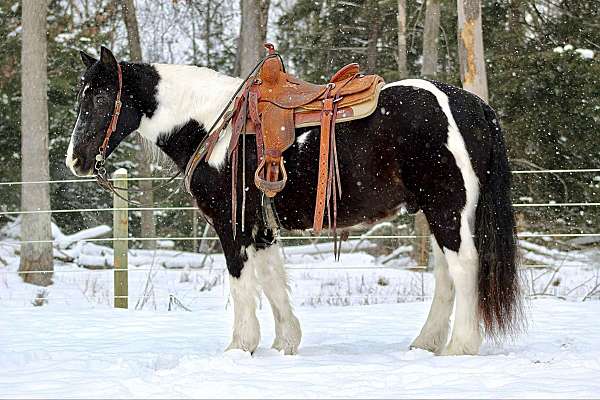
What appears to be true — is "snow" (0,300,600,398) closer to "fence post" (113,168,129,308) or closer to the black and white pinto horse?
the black and white pinto horse

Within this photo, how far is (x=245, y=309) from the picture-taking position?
453 centimetres

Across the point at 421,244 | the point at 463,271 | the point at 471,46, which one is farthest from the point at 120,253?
the point at 421,244

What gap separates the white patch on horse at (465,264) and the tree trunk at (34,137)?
7551 millimetres

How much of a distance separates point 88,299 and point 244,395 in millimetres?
5483

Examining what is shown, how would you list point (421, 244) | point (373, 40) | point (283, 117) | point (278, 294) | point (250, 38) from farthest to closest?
1. point (373, 40)
2. point (250, 38)
3. point (421, 244)
4. point (278, 294)
5. point (283, 117)

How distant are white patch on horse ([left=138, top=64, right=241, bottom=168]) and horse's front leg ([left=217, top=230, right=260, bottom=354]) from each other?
0.81 m

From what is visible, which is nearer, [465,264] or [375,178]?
[465,264]

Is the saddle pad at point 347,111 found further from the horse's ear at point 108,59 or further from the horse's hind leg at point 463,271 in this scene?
the horse's ear at point 108,59

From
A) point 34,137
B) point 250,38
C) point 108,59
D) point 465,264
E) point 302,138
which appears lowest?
point 465,264

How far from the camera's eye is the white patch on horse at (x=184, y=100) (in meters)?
4.79

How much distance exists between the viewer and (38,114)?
10484 mm

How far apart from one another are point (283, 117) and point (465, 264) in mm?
1348

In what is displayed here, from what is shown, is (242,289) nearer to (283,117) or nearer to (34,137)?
(283,117)

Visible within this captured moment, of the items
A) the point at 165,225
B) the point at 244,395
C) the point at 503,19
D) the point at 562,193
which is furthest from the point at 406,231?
the point at 244,395
